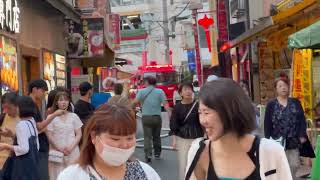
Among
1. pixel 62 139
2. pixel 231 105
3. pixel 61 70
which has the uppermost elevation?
pixel 61 70

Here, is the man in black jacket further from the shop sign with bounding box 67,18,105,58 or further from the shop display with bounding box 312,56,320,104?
the shop sign with bounding box 67,18,105,58

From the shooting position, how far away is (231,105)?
329 centimetres

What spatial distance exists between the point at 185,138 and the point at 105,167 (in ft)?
22.0

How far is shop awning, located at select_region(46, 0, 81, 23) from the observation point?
15.2 m

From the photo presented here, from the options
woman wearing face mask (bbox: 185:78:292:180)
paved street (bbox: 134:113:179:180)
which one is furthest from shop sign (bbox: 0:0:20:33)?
woman wearing face mask (bbox: 185:78:292:180)

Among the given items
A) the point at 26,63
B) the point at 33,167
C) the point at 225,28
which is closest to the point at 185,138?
the point at 33,167

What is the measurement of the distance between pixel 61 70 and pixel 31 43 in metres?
3.56

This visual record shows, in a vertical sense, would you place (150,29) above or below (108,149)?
above

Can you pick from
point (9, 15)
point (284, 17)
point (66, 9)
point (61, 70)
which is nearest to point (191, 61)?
point (61, 70)

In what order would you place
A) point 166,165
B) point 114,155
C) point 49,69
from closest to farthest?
point 114,155 < point 166,165 < point 49,69

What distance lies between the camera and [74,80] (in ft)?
67.4

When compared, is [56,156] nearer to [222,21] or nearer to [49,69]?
[49,69]

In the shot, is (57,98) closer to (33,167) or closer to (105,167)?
(33,167)

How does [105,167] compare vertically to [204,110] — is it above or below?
below
